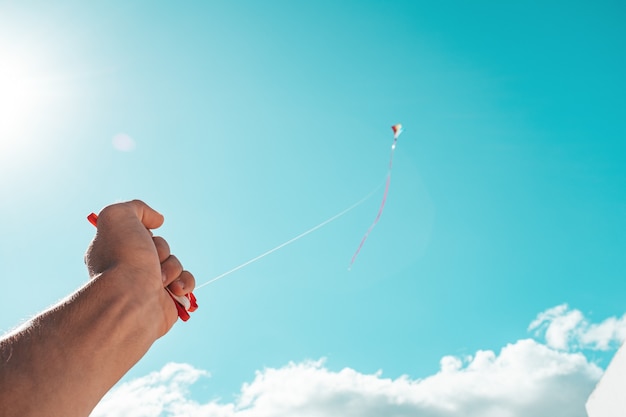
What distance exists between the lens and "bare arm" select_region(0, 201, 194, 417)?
1412 mm

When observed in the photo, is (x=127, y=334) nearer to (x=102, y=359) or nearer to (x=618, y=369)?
(x=102, y=359)

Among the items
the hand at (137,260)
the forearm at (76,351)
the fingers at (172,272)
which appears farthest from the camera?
the fingers at (172,272)

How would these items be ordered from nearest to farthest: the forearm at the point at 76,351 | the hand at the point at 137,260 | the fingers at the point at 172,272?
the forearm at the point at 76,351
the hand at the point at 137,260
the fingers at the point at 172,272

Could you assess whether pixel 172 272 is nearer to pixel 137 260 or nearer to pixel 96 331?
pixel 137 260

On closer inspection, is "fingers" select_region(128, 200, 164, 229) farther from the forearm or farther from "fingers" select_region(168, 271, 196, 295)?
the forearm

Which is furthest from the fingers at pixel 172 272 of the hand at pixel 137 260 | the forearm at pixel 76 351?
the forearm at pixel 76 351

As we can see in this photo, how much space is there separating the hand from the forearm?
0.26 feet

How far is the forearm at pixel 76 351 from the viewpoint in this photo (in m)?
1.39

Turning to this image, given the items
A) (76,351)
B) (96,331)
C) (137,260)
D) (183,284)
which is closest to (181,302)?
(183,284)

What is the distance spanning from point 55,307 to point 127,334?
28 cm

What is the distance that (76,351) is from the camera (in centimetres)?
157

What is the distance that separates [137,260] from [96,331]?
1.84ft

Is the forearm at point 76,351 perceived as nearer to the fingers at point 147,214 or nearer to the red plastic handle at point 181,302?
the red plastic handle at point 181,302

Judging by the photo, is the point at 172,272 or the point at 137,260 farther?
the point at 172,272
